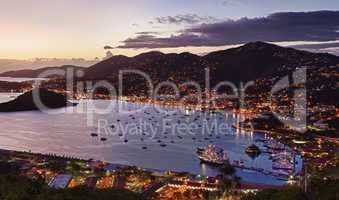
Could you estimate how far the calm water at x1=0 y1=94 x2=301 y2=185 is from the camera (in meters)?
27.5

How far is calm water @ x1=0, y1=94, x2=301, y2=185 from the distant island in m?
10.2

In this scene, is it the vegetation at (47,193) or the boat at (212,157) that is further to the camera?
the boat at (212,157)

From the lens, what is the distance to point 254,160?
92.3ft

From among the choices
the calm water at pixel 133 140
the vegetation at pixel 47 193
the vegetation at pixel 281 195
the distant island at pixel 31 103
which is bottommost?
the calm water at pixel 133 140

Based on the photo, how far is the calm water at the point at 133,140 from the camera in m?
27.5

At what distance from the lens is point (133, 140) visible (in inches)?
1394

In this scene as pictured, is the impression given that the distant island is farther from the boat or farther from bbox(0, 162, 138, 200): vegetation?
bbox(0, 162, 138, 200): vegetation

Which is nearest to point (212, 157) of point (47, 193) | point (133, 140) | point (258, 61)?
point (133, 140)

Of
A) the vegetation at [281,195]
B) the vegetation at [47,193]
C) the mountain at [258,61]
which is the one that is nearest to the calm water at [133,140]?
the vegetation at [281,195]

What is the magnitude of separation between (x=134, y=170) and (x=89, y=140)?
47.4ft

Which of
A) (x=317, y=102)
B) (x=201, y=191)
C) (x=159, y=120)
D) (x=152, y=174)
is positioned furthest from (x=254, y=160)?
(x=317, y=102)

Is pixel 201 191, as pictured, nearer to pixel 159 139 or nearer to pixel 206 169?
pixel 206 169

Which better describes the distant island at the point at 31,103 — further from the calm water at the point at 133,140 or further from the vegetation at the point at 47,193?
the vegetation at the point at 47,193

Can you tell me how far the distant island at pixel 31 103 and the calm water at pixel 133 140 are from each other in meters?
10.2
